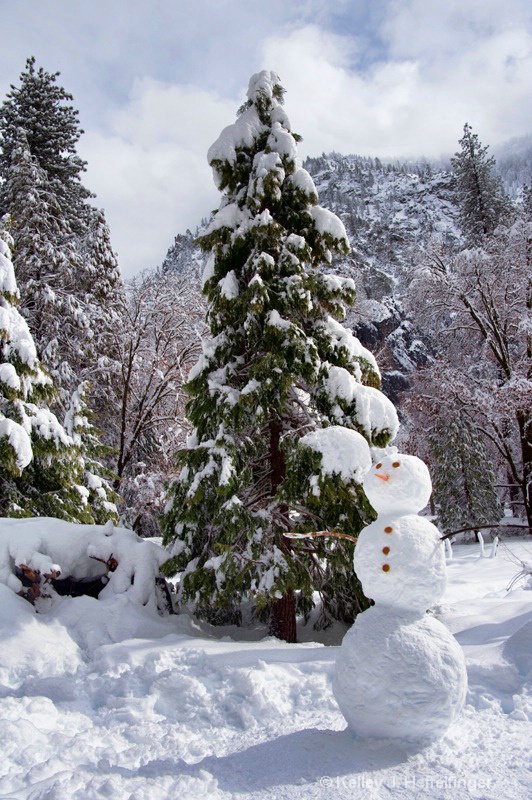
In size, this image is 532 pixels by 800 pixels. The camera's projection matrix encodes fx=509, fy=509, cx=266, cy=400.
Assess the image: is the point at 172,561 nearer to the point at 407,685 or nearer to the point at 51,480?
the point at 51,480

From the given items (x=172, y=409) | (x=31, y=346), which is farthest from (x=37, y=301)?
(x=31, y=346)

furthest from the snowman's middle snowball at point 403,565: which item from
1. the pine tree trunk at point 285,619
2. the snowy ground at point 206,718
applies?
the pine tree trunk at point 285,619

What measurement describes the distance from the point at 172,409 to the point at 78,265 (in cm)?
540

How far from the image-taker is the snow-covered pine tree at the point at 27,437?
7.61 m

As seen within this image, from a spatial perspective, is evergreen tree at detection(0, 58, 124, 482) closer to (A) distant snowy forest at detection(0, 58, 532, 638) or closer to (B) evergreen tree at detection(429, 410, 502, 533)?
(A) distant snowy forest at detection(0, 58, 532, 638)

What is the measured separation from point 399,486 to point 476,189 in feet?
80.7

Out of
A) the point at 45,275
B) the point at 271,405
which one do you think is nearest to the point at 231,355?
the point at 271,405

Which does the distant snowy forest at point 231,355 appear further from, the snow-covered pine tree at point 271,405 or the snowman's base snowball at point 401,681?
the snowman's base snowball at point 401,681

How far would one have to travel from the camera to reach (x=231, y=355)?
752 cm

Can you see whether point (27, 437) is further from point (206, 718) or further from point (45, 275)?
point (45, 275)

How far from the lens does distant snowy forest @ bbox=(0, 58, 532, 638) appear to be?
6.95m

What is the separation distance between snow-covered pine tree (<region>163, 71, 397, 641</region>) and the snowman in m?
2.19

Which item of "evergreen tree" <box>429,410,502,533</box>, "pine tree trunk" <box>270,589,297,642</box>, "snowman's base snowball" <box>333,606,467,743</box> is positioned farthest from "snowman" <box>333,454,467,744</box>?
"evergreen tree" <box>429,410,502,533</box>

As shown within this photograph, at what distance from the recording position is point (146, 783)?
128 inches
